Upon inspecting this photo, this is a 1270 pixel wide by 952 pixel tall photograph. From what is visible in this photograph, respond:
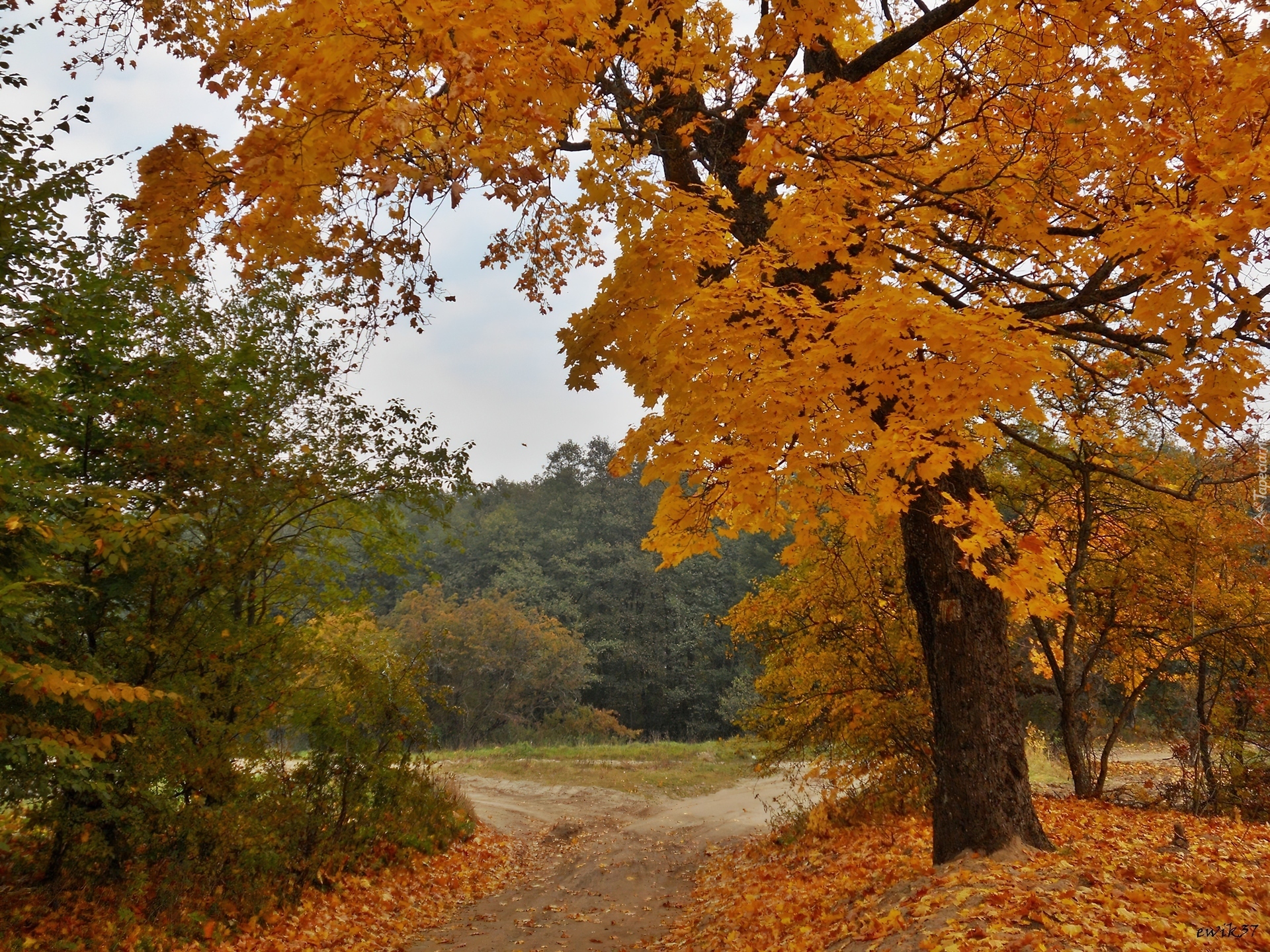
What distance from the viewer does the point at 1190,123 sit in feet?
13.7

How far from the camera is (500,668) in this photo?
30938 mm

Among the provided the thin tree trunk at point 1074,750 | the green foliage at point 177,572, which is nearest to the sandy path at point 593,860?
the green foliage at point 177,572

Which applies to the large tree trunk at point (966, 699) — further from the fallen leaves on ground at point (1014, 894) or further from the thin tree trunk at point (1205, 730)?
the thin tree trunk at point (1205, 730)

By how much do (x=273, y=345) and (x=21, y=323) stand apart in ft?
12.2

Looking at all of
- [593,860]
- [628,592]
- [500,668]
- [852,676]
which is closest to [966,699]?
[852,676]

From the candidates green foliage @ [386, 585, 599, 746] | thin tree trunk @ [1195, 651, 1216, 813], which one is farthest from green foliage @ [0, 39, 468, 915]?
green foliage @ [386, 585, 599, 746]

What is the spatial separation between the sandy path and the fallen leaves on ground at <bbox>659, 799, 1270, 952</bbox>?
75 cm

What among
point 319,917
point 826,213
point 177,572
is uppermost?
point 826,213

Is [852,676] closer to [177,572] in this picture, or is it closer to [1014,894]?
[1014,894]

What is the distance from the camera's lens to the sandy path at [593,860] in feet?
22.1

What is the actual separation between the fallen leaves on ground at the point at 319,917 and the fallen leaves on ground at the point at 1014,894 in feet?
8.92

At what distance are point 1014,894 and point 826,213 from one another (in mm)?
4105

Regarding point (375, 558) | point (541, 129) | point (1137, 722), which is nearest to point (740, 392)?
point (541, 129)

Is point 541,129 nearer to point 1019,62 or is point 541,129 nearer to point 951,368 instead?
point 951,368
